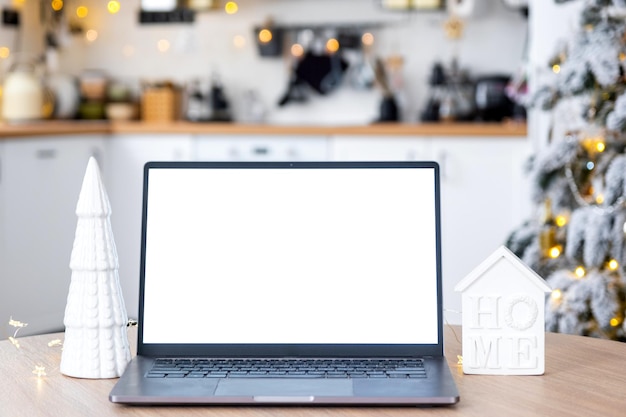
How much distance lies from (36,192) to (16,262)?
30 cm

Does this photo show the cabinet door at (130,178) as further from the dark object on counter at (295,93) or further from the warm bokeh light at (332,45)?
the warm bokeh light at (332,45)

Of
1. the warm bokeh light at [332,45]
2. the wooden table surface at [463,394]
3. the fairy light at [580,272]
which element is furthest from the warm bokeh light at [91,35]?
the wooden table surface at [463,394]

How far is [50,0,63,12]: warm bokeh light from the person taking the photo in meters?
5.21

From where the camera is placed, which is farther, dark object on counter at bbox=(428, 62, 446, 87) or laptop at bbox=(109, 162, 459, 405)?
dark object on counter at bbox=(428, 62, 446, 87)

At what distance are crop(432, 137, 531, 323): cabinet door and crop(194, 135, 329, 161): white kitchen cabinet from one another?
1.78ft

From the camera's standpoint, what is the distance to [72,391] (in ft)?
4.06

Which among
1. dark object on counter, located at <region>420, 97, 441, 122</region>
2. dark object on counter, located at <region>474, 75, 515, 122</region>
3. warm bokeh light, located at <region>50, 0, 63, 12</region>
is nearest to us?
dark object on counter, located at <region>474, 75, 515, 122</region>

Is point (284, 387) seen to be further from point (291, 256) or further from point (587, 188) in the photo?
point (587, 188)

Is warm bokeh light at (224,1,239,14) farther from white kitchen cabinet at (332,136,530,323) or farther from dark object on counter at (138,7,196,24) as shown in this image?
white kitchen cabinet at (332,136,530,323)

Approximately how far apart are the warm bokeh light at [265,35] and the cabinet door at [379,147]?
821mm

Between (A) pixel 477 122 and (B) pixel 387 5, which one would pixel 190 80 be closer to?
(B) pixel 387 5

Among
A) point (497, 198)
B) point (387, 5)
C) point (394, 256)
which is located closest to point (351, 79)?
point (387, 5)

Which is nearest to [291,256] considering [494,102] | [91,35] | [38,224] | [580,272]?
[580,272]

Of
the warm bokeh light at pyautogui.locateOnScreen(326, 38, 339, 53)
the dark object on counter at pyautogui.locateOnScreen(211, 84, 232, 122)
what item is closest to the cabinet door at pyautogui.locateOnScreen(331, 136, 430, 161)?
the warm bokeh light at pyautogui.locateOnScreen(326, 38, 339, 53)
